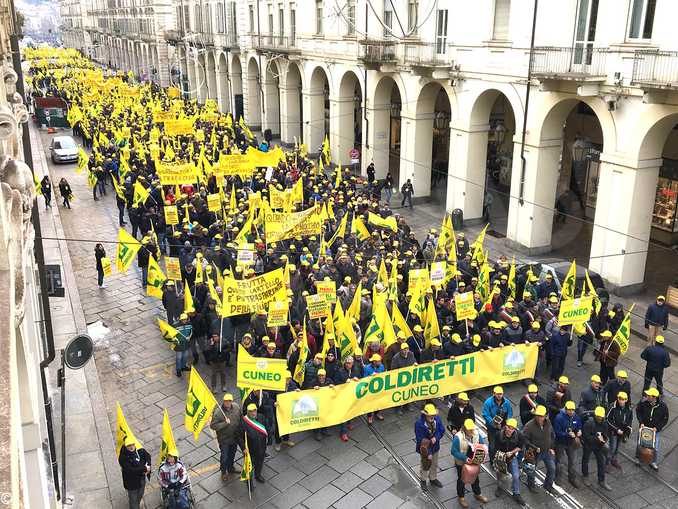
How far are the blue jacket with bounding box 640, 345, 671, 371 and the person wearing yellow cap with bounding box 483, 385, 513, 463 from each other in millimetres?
3496

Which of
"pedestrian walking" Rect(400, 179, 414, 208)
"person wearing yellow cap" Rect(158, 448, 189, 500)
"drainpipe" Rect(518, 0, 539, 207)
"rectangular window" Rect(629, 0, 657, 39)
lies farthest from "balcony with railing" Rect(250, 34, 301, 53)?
"person wearing yellow cap" Rect(158, 448, 189, 500)

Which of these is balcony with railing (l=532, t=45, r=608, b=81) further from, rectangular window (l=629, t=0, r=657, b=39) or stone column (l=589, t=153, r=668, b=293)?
stone column (l=589, t=153, r=668, b=293)

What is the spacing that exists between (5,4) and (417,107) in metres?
16.3

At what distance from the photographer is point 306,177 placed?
→ 24.8m

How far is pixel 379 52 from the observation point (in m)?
26.1

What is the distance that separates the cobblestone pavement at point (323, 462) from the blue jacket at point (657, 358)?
0.96m

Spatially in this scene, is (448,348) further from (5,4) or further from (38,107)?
(38,107)

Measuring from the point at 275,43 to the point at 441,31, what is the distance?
18.0 meters

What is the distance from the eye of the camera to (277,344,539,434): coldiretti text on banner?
403 inches

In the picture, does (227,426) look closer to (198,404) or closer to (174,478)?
(198,404)

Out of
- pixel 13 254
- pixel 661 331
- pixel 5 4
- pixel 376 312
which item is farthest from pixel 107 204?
pixel 13 254

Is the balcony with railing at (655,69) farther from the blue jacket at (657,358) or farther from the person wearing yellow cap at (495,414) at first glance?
the person wearing yellow cap at (495,414)

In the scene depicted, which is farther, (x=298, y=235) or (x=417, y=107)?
(x=417, y=107)

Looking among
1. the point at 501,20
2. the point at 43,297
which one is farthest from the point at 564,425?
the point at 501,20
